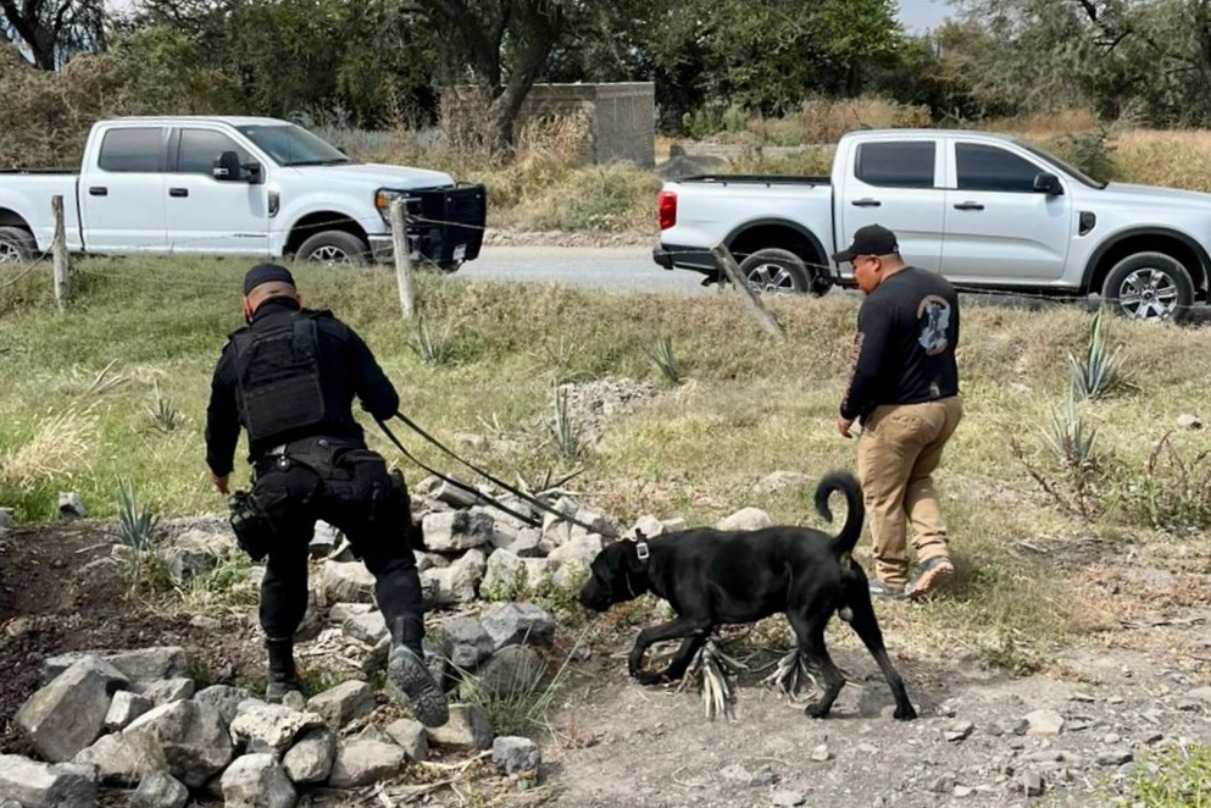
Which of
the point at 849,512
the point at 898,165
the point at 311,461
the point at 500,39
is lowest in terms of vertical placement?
the point at 849,512

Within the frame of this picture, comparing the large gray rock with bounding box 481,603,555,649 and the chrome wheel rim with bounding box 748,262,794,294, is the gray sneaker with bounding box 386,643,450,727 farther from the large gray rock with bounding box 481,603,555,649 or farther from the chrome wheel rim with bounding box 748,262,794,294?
the chrome wheel rim with bounding box 748,262,794,294

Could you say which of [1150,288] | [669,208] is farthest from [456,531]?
[1150,288]

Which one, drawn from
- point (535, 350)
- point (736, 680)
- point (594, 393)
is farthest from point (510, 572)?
point (535, 350)

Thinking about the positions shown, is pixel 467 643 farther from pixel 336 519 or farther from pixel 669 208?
pixel 669 208

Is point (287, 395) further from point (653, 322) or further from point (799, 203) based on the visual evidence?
point (799, 203)

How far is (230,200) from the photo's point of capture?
14.1m

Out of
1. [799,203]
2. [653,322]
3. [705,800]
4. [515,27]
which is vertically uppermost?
[515,27]

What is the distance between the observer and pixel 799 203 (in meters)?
12.8

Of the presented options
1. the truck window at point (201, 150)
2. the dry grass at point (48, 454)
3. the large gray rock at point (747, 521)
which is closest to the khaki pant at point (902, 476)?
the large gray rock at point (747, 521)

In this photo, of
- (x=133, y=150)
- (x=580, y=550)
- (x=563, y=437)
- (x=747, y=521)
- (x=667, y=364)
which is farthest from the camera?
(x=133, y=150)

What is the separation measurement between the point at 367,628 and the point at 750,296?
6.53 meters

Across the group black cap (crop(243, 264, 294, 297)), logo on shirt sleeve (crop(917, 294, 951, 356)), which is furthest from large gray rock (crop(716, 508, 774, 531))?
black cap (crop(243, 264, 294, 297))

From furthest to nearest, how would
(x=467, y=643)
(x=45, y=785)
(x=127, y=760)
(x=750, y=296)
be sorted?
(x=750, y=296)
(x=467, y=643)
(x=127, y=760)
(x=45, y=785)

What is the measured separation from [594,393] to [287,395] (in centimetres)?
603
